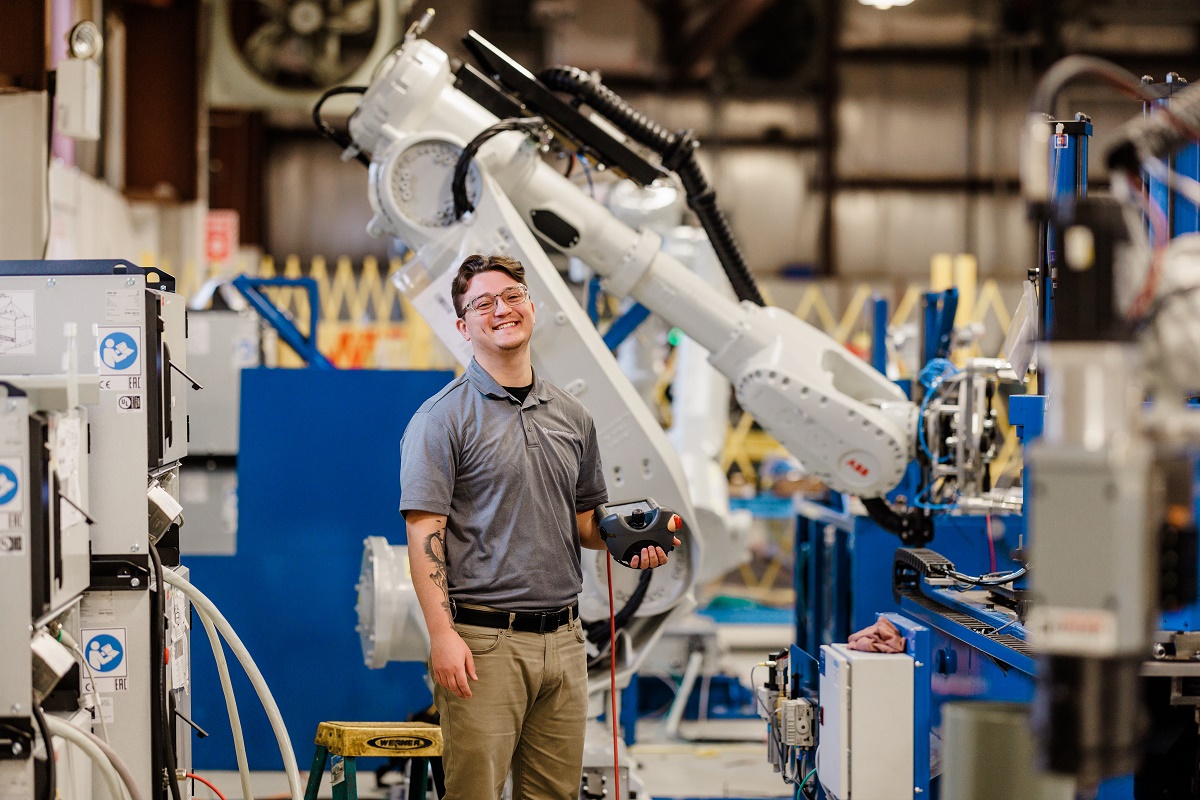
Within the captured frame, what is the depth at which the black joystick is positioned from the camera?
3002 millimetres

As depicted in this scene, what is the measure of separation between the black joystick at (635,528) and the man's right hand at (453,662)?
44 centimetres

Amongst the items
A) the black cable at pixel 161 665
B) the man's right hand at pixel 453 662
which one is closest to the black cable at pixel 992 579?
the man's right hand at pixel 453 662

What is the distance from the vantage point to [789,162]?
629 inches

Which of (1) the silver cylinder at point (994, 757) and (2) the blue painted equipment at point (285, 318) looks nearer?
(1) the silver cylinder at point (994, 757)

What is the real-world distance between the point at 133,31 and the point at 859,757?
732 cm

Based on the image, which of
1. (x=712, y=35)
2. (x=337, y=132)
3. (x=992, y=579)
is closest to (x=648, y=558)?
(x=992, y=579)

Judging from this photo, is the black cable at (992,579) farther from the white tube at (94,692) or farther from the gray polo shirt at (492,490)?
the white tube at (94,692)

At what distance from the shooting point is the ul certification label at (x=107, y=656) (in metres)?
2.81

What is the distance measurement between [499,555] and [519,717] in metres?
0.38

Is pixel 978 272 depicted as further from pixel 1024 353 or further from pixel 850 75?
pixel 1024 353

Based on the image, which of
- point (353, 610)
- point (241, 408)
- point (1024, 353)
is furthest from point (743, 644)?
point (1024, 353)

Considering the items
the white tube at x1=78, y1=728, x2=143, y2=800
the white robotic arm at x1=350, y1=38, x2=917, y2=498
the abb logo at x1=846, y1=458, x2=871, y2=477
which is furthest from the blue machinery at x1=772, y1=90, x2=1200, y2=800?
the white tube at x1=78, y1=728, x2=143, y2=800

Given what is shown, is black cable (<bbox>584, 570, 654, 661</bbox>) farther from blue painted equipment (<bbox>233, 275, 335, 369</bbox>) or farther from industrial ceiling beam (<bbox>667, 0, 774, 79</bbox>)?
industrial ceiling beam (<bbox>667, 0, 774, 79</bbox>)

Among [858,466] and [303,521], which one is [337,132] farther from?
[858,466]
